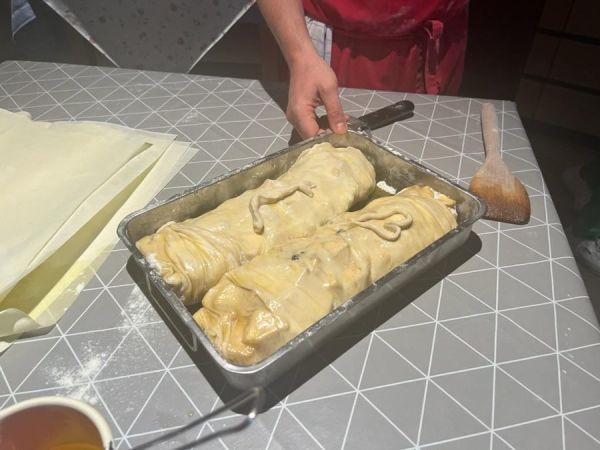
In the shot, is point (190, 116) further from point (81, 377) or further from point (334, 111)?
point (81, 377)

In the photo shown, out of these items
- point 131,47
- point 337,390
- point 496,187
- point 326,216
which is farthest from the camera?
point 131,47

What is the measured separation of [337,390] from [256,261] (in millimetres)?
369

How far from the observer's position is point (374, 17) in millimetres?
2012

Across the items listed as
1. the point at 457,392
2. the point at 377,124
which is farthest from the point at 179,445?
the point at 377,124

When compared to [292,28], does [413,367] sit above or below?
below

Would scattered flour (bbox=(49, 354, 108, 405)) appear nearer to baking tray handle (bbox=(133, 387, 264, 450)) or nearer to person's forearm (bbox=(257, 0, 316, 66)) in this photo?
baking tray handle (bbox=(133, 387, 264, 450))

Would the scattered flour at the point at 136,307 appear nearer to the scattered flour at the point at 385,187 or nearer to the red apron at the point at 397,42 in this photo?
the scattered flour at the point at 385,187

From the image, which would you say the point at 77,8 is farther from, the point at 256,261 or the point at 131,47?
the point at 256,261

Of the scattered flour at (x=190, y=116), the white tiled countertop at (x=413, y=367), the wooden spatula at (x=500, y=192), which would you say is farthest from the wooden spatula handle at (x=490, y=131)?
the scattered flour at (x=190, y=116)

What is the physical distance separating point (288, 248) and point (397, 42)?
1.38 meters

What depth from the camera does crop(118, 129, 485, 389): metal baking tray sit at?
99cm

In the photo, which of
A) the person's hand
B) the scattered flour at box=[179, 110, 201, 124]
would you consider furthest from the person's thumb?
the scattered flour at box=[179, 110, 201, 124]

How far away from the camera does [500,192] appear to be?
1578 millimetres

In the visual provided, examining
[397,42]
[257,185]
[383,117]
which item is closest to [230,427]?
[257,185]
